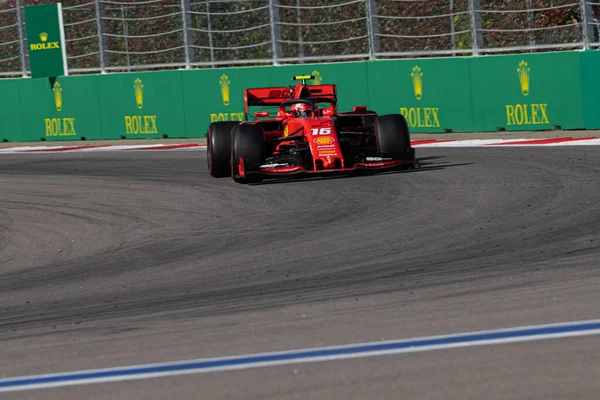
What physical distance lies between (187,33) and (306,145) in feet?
26.7

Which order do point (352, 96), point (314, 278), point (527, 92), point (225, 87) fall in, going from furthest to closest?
point (225, 87) → point (352, 96) → point (527, 92) → point (314, 278)

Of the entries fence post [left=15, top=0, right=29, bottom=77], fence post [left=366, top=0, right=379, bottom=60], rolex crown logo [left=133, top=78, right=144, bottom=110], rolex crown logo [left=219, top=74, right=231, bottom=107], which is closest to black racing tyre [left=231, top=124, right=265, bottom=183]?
fence post [left=366, top=0, right=379, bottom=60]

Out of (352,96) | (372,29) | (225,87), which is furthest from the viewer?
(225,87)

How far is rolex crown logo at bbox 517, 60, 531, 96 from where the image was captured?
53.3 ft

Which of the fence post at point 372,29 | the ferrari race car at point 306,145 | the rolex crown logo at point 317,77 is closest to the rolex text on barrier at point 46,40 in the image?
the rolex crown logo at point 317,77

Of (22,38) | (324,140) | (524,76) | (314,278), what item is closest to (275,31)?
(524,76)

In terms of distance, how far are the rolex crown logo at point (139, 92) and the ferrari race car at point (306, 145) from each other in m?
7.41

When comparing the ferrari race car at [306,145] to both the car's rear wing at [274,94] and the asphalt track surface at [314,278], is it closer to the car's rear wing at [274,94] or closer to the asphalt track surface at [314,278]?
the asphalt track surface at [314,278]

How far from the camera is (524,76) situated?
16281 mm

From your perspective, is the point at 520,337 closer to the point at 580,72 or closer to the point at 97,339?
the point at 97,339

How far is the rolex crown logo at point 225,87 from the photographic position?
1950cm

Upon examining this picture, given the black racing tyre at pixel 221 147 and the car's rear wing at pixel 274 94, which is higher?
the car's rear wing at pixel 274 94

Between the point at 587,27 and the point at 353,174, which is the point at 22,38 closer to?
the point at 587,27

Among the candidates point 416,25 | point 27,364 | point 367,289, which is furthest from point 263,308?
point 416,25
